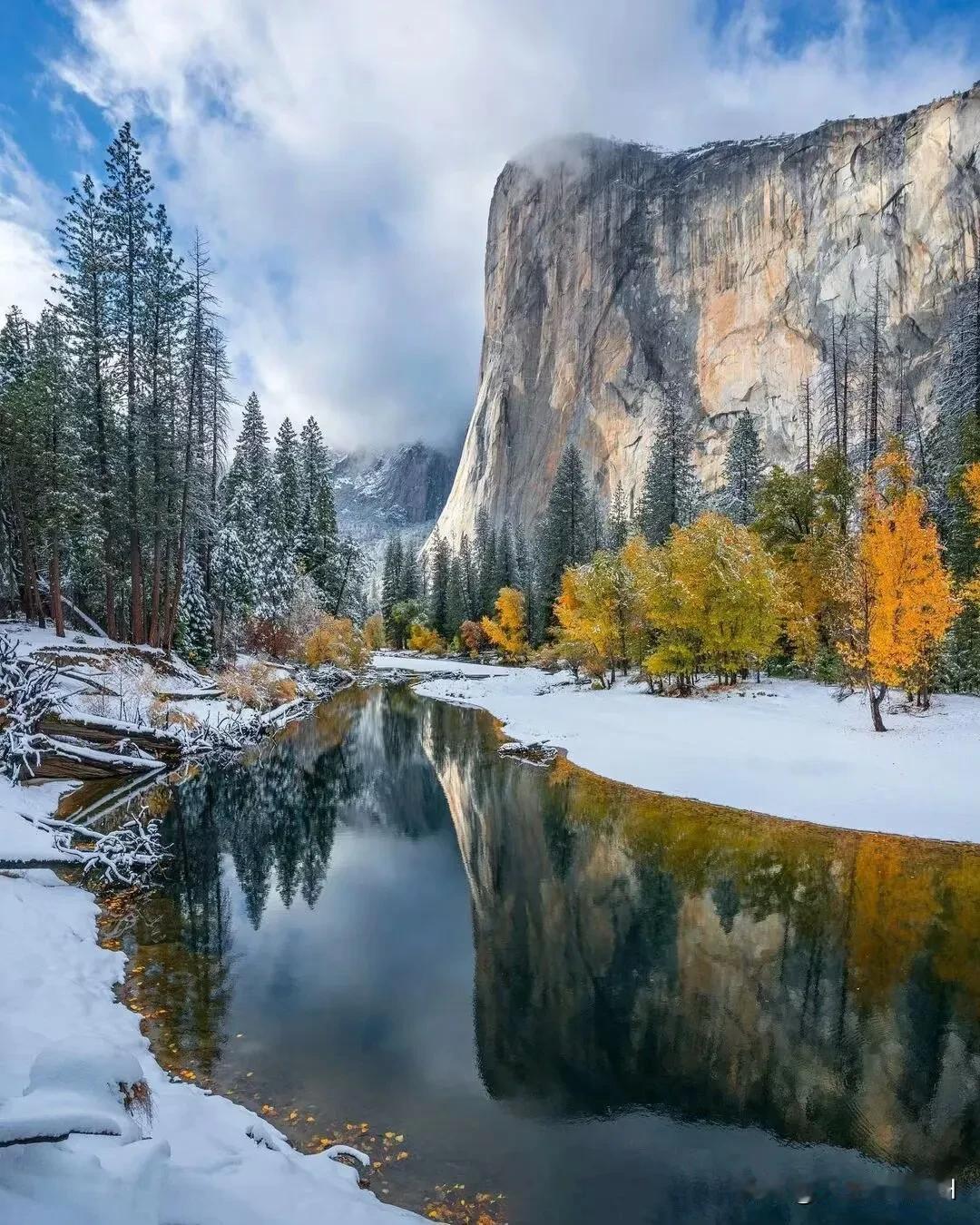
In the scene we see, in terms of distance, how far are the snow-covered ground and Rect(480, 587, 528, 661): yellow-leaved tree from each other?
28808 millimetres

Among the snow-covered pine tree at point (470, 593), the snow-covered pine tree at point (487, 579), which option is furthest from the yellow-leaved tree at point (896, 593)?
the snow-covered pine tree at point (470, 593)

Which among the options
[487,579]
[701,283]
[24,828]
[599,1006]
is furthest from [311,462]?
[701,283]

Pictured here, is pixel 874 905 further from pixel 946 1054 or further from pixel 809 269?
pixel 809 269

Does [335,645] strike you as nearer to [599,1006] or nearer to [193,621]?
[193,621]

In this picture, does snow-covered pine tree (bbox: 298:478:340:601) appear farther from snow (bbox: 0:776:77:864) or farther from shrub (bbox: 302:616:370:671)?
snow (bbox: 0:776:77:864)

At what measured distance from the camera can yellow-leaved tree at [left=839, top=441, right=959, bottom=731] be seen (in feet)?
63.7

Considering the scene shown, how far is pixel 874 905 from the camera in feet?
33.2

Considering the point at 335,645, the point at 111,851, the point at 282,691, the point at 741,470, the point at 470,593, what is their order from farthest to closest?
the point at 470,593 → the point at 741,470 → the point at 335,645 → the point at 282,691 → the point at 111,851

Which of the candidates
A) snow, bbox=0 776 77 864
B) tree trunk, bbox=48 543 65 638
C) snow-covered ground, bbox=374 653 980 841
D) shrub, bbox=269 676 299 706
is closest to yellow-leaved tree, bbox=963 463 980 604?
snow-covered ground, bbox=374 653 980 841

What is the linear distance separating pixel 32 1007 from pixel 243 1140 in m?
2.78

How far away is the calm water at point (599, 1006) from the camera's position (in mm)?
5445

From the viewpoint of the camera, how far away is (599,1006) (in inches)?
309

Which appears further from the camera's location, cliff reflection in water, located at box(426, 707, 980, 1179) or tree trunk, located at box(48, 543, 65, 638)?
tree trunk, located at box(48, 543, 65, 638)

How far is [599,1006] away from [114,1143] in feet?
18.6
